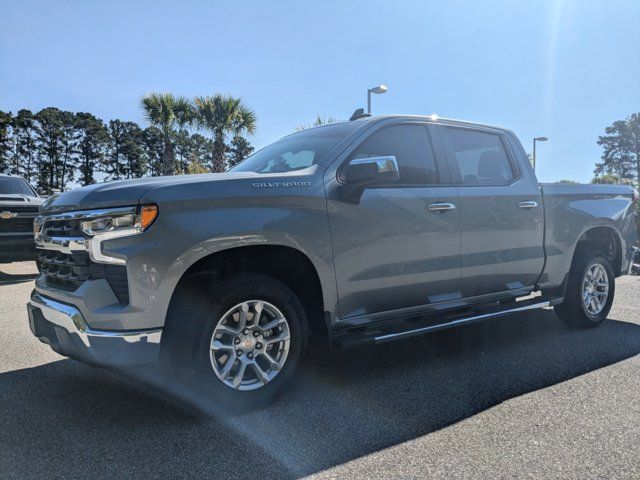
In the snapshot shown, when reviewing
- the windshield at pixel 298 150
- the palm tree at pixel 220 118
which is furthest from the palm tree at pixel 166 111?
the windshield at pixel 298 150

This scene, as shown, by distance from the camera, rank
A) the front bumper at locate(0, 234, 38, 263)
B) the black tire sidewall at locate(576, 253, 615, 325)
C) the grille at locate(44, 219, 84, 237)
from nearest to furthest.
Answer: the grille at locate(44, 219, 84, 237)
the black tire sidewall at locate(576, 253, 615, 325)
the front bumper at locate(0, 234, 38, 263)

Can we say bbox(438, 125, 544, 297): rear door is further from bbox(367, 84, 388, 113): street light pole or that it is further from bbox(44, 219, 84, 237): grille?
bbox(367, 84, 388, 113): street light pole

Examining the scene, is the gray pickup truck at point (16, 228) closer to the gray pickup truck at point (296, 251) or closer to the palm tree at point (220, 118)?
the gray pickup truck at point (296, 251)

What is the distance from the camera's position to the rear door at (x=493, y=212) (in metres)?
4.29

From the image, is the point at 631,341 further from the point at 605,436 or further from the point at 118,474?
the point at 118,474

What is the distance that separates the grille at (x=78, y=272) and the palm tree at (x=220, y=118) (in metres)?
17.3

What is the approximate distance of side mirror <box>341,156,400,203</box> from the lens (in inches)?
134

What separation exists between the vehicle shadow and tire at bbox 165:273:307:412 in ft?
0.56

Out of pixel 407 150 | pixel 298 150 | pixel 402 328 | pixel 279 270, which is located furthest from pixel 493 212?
pixel 279 270

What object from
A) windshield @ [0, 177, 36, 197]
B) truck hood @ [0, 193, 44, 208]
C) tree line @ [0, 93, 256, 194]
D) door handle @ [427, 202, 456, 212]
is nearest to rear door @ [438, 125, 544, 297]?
door handle @ [427, 202, 456, 212]

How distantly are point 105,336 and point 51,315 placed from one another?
0.57m

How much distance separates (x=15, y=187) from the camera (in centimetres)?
973

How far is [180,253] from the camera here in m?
2.92

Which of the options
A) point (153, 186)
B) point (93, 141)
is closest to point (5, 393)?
point (153, 186)
